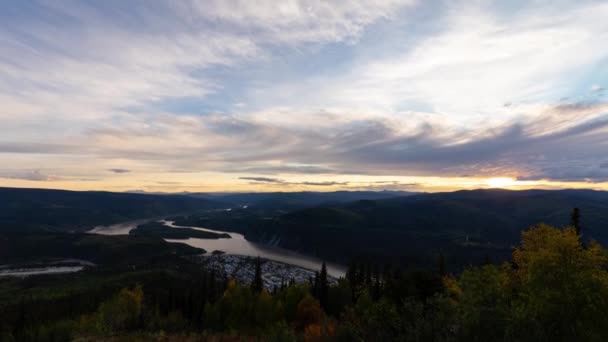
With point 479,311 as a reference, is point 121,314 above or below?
below

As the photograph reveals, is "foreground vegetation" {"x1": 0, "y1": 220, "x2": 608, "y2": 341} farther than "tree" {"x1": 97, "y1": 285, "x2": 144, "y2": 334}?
No

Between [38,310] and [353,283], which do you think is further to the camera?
[38,310]

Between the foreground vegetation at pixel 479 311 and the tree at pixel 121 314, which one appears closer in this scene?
the foreground vegetation at pixel 479 311

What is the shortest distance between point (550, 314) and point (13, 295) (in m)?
227

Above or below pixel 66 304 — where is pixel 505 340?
above

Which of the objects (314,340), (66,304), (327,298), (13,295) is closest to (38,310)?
(66,304)

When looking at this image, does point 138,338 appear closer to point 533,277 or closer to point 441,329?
point 441,329

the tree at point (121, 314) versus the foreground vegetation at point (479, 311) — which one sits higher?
the foreground vegetation at point (479, 311)

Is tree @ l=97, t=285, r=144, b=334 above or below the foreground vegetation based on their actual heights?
below

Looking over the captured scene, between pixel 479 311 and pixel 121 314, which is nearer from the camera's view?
pixel 479 311

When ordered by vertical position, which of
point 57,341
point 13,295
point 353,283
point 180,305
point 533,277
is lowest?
point 13,295

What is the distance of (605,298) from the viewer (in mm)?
33938

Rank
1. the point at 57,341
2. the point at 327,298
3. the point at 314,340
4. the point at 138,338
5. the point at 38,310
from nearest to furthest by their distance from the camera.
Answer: the point at 314,340, the point at 138,338, the point at 57,341, the point at 327,298, the point at 38,310

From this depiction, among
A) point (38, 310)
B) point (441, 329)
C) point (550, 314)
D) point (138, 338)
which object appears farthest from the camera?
point (38, 310)
